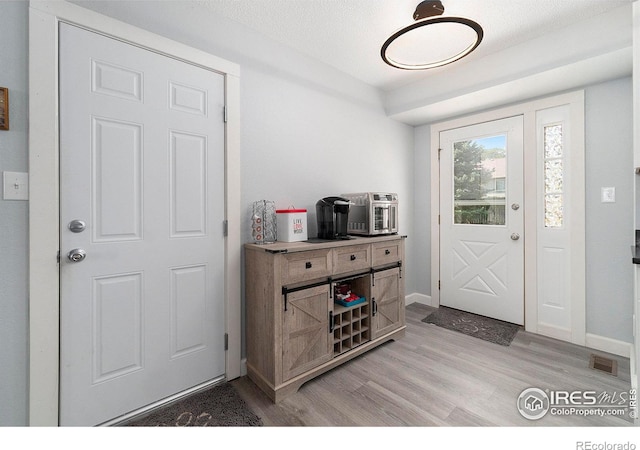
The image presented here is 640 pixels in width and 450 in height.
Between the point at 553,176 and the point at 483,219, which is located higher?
the point at 553,176

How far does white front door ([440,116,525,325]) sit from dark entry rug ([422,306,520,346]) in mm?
94

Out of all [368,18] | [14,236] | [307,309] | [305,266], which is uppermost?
[368,18]

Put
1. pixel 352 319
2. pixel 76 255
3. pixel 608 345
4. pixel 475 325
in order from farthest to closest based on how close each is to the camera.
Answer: pixel 475 325, pixel 608 345, pixel 352 319, pixel 76 255

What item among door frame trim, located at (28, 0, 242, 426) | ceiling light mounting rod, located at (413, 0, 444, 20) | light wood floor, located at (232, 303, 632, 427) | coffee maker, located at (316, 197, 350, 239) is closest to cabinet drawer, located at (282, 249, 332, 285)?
coffee maker, located at (316, 197, 350, 239)

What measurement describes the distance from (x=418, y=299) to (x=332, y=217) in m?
2.15

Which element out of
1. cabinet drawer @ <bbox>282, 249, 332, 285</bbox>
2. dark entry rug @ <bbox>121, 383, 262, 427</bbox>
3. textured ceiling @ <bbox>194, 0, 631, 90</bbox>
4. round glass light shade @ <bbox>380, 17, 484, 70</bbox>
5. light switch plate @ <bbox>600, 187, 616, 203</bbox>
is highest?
textured ceiling @ <bbox>194, 0, 631, 90</bbox>

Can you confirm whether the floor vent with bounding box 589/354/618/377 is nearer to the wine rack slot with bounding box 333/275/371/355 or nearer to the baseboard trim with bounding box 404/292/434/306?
the baseboard trim with bounding box 404/292/434/306

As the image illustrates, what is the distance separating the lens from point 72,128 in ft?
4.74

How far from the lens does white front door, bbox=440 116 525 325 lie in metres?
2.87

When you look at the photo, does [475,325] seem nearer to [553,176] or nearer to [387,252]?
[387,252]

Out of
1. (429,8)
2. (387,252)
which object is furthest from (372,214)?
(429,8)

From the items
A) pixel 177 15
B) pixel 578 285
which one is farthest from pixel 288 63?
pixel 578 285

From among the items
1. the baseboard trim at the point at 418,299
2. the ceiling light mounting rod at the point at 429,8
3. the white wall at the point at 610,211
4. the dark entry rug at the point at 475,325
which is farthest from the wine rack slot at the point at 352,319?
the white wall at the point at 610,211

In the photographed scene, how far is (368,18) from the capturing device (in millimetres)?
2002
